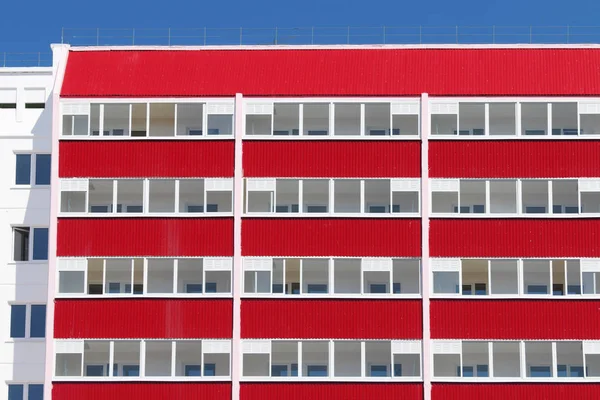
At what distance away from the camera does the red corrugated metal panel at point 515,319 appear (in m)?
75.4

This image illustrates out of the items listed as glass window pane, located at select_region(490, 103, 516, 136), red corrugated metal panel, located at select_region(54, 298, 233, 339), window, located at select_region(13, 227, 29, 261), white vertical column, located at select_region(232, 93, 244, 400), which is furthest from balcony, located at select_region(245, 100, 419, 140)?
window, located at select_region(13, 227, 29, 261)

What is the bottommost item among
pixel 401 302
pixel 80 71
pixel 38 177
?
pixel 401 302

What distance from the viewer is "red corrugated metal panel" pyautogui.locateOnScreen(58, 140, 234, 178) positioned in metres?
77.8

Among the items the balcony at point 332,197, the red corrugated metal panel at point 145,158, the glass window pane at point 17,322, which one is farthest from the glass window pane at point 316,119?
the glass window pane at point 17,322

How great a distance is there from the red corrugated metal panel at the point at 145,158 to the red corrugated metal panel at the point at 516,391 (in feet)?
52.3

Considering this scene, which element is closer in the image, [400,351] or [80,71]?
[400,351]

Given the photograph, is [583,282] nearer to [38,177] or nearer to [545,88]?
[545,88]

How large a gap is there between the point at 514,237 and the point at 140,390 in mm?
20852

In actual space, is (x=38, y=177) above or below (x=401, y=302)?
above

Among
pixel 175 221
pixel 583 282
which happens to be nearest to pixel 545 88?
pixel 583 282

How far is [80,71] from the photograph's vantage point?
8050cm

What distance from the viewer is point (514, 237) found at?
251 feet

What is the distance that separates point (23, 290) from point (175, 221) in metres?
9.07

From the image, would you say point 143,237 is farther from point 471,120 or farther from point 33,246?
point 471,120
